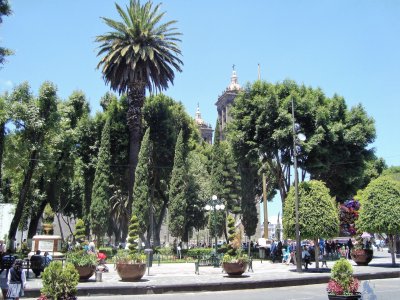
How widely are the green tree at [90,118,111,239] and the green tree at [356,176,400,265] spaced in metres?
22.2

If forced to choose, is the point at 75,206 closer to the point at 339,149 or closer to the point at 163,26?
the point at 163,26

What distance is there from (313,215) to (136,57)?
70.9 ft

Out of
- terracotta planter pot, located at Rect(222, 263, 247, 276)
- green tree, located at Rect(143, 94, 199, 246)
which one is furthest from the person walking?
green tree, located at Rect(143, 94, 199, 246)

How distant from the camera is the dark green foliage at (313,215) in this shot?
69.8ft

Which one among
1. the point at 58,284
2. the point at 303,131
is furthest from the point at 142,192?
the point at 58,284

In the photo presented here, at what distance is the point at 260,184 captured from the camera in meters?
54.3

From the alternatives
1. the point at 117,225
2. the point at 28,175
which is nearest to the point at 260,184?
the point at 117,225

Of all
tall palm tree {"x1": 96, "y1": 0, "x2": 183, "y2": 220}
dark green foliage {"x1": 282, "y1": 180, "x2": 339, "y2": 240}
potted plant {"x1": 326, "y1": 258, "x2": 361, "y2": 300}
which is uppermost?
tall palm tree {"x1": 96, "y1": 0, "x2": 183, "y2": 220}

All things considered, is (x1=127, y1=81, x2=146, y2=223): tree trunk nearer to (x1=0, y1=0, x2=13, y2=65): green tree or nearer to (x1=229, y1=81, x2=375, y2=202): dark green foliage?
(x1=229, y1=81, x2=375, y2=202): dark green foliage

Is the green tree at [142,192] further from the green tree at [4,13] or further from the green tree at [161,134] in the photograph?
the green tree at [4,13]

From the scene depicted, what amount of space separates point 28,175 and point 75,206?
25953mm

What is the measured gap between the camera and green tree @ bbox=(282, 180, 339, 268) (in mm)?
21281

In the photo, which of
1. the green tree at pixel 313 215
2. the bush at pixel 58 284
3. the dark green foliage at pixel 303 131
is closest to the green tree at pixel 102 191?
the dark green foliage at pixel 303 131

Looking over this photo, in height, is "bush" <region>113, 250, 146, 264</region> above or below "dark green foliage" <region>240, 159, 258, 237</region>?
below
